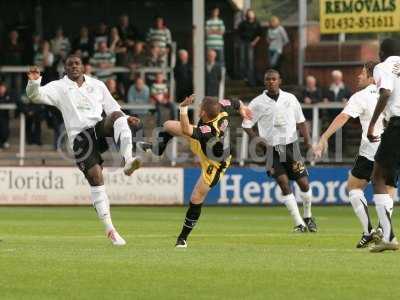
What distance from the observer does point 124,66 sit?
33.3 m

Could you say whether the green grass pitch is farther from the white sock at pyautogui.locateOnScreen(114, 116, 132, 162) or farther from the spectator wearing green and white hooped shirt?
the spectator wearing green and white hooped shirt

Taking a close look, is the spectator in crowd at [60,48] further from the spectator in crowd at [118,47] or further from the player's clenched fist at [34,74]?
the player's clenched fist at [34,74]

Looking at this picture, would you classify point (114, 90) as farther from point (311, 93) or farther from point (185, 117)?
point (185, 117)

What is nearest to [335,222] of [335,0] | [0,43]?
[335,0]

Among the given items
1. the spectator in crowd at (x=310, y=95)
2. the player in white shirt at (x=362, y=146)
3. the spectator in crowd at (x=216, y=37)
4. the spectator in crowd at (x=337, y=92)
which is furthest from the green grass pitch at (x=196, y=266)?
the spectator in crowd at (x=216, y=37)

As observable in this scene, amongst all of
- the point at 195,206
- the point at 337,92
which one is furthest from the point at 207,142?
the point at 337,92

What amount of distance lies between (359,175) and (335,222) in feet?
23.2

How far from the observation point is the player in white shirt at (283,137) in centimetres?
2078

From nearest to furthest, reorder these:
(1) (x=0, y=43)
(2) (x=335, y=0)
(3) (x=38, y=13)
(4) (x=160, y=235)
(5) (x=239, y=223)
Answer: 1. (4) (x=160, y=235)
2. (5) (x=239, y=223)
3. (2) (x=335, y=0)
4. (1) (x=0, y=43)
5. (3) (x=38, y=13)

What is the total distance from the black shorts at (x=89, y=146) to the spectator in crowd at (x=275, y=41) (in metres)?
16.6

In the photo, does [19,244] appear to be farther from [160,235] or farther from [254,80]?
[254,80]

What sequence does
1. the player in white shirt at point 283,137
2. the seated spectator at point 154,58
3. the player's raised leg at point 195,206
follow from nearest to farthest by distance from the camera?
the player's raised leg at point 195,206
the player in white shirt at point 283,137
the seated spectator at point 154,58

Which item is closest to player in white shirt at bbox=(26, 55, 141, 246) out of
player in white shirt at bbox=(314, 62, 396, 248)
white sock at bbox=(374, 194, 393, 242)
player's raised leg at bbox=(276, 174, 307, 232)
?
player in white shirt at bbox=(314, 62, 396, 248)

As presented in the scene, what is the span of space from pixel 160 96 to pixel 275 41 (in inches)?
136
